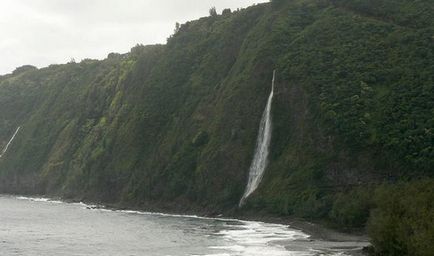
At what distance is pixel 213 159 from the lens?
9044cm

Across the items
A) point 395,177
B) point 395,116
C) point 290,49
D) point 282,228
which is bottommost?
point 282,228

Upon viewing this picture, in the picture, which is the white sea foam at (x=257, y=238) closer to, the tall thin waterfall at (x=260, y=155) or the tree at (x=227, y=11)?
the tall thin waterfall at (x=260, y=155)

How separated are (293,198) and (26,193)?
87156 mm

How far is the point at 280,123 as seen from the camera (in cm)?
8619

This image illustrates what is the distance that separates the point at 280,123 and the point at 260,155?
5.17 m

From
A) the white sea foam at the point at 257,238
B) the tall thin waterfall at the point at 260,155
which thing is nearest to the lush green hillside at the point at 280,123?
the tall thin waterfall at the point at 260,155

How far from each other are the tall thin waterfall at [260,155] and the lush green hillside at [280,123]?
1238 mm

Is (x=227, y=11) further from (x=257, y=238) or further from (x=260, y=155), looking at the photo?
(x=257, y=238)

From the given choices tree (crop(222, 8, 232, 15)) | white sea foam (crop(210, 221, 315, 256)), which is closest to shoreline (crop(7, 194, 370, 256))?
white sea foam (crop(210, 221, 315, 256))

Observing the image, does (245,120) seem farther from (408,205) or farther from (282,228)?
(408,205)

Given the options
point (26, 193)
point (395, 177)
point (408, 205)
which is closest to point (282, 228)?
point (395, 177)

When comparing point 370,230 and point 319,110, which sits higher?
point 319,110

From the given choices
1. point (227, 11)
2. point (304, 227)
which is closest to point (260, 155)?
point (304, 227)

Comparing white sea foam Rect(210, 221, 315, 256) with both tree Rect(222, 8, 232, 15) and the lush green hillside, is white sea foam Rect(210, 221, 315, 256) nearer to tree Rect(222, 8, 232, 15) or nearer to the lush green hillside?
the lush green hillside
